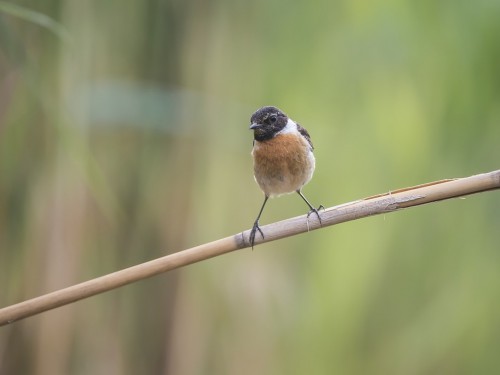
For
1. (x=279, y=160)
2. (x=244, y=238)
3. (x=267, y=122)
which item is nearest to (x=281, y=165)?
(x=279, y=160)

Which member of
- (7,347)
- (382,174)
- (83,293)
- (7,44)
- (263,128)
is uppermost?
(7,44)

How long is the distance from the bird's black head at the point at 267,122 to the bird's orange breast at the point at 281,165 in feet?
0.11

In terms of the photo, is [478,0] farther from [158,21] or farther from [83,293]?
[83,293]

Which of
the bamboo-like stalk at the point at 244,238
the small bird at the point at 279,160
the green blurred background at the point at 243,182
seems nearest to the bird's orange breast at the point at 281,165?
the small bird at the point at 279,160

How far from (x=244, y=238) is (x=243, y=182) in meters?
1.09

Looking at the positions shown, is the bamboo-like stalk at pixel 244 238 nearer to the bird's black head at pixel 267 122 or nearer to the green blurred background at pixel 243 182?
the green blurred background at pixel 243 182

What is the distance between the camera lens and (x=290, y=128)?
113 inches

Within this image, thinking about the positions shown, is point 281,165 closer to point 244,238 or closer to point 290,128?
point 290,128

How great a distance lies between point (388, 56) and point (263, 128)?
50 cm

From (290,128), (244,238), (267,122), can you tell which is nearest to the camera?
(244,238)

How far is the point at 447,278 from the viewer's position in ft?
9.30

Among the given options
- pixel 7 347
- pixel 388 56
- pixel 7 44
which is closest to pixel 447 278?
pixel 388 56

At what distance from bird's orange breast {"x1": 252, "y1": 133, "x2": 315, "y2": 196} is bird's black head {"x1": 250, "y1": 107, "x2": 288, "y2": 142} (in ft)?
0.11

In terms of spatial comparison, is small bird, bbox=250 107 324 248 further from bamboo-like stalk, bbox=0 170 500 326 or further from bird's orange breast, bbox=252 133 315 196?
bamboo-like stalk, bbox=0 170 500 326
